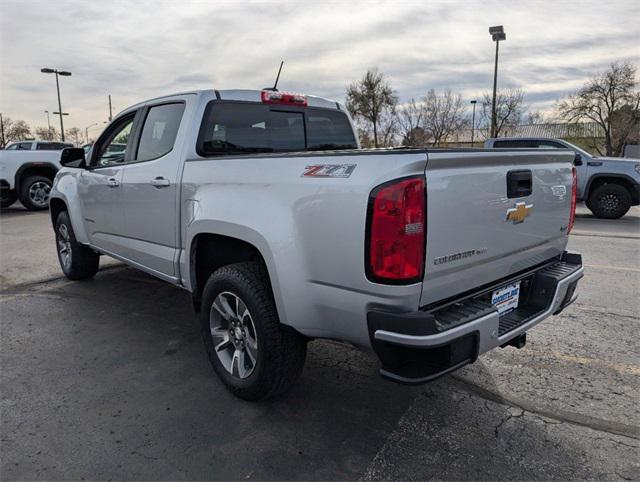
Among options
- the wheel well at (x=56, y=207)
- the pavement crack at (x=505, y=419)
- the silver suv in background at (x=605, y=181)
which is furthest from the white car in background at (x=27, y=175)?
the pavement crack at (x=505, y=419)

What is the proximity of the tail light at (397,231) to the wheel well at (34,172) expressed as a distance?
13.4m

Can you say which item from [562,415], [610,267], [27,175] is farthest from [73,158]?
[27,175]

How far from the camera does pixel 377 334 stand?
2.12 m

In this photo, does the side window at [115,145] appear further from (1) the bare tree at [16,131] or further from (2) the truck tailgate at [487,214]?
(1) the bare tree at [16,131]

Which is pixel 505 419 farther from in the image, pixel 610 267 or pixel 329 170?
pixel 610 267

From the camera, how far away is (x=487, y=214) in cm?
241

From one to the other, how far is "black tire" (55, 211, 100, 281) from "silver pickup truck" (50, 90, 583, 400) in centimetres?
186

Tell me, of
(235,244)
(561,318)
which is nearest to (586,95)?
(561,318)

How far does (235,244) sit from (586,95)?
3940 centimetres

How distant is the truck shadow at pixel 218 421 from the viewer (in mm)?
2391

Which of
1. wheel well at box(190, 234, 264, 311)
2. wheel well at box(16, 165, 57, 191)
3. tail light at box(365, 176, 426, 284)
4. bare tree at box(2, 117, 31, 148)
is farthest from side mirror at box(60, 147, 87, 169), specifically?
bare tree at box(2, 117, 31, 148)

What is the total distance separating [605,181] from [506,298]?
1017 centimetres

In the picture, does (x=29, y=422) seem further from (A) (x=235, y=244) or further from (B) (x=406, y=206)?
(B) (x=406, y=206)

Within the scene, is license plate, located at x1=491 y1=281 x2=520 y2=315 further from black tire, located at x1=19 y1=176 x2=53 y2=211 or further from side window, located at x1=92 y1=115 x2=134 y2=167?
black tire, located at x1=19 y1=176 x2=53 y2=211
